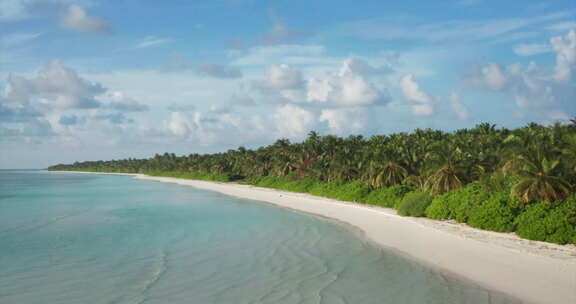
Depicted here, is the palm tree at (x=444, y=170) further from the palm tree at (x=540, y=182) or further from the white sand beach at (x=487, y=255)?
the palm tree at (x=540, y=182)

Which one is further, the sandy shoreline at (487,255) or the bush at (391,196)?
the bush at (391,196)

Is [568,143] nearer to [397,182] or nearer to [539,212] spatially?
[539,212]

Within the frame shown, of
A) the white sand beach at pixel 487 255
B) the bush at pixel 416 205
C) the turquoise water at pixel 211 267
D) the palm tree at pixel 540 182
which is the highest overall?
the palm tree at pixel 540 182

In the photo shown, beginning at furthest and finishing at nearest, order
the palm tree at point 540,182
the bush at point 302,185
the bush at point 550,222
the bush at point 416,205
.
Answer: the bush at point 302,185 → the bush at point 416,205 → the palm tree at point 540,182 → the bush at point 550,222

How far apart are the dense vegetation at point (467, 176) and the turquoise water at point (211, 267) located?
7.32 m

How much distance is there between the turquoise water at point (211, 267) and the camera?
16.6 m

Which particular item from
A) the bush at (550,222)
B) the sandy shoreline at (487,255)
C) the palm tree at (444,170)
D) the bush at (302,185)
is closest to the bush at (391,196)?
the palm tree at (444,170)

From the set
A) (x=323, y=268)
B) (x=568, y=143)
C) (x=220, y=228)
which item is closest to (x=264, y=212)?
(x=220, y=228)

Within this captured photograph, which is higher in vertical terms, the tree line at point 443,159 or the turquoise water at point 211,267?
the tree line at point 443,159

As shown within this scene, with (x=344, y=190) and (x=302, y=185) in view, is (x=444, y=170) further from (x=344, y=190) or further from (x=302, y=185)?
(x=302, y=185)

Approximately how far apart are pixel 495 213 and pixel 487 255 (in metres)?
5.79

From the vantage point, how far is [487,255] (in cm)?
2095

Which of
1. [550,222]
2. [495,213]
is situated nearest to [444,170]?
[495,213]

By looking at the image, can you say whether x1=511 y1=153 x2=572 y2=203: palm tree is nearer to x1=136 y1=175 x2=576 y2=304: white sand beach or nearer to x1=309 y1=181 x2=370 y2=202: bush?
x1=136 y1=175 x2=576 y2=304: white sand beach
